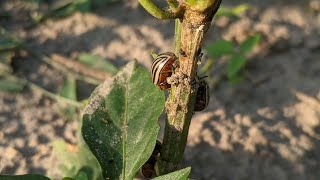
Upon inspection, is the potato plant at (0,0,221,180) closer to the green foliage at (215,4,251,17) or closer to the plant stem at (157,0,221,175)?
the plant stem at (157,0,221,175)

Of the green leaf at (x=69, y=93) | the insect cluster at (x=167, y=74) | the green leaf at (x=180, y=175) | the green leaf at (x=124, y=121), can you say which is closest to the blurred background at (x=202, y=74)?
the green leaf at (x=69, y=93)

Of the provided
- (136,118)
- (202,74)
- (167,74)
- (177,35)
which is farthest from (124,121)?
(202,74)

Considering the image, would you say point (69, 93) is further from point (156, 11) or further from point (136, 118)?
point (156, 11)

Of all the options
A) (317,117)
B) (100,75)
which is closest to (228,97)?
(317,117)

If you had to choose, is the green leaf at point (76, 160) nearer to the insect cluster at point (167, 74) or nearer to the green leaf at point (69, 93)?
the green leaf at point (69, 93)

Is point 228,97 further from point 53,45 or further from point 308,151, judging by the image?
point 53,45

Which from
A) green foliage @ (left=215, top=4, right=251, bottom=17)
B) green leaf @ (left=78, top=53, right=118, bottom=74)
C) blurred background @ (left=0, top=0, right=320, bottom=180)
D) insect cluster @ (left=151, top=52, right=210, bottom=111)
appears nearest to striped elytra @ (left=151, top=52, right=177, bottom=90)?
insect cluster @ (left=151, top=52, right=210, bottom=111)
